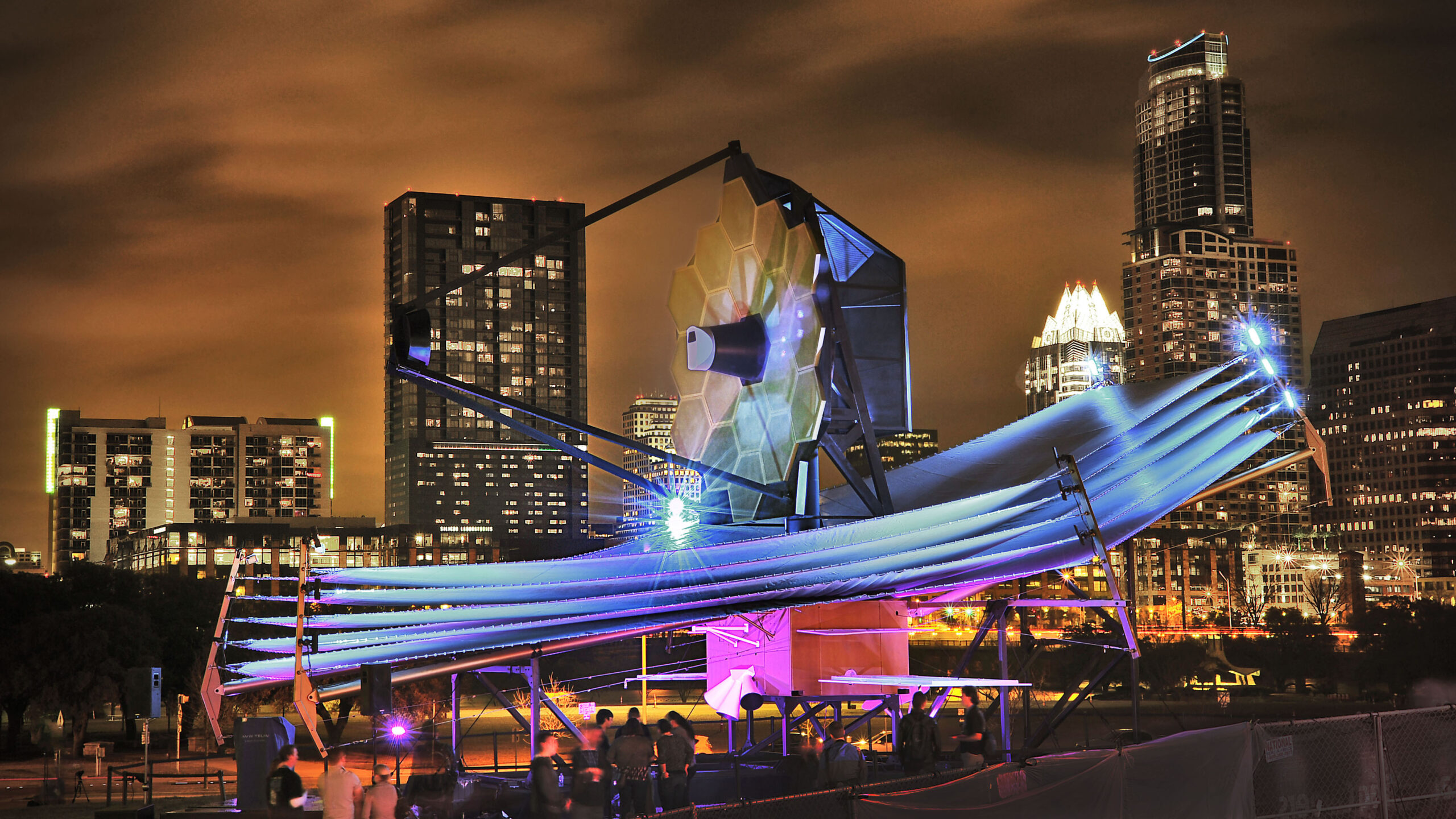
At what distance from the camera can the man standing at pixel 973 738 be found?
1845cm

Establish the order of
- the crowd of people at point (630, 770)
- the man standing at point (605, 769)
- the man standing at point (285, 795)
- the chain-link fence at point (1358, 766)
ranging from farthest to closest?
1. the man standing at point (605, 769)
2. the man standing at point (285, 795)
3. the crowd of people at point (630, 770)
4. the chain-link fence at point (1358, 766)

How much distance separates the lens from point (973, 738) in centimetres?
1945

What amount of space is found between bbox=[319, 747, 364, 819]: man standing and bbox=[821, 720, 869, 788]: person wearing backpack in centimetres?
637

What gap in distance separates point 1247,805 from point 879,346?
51.7 ft

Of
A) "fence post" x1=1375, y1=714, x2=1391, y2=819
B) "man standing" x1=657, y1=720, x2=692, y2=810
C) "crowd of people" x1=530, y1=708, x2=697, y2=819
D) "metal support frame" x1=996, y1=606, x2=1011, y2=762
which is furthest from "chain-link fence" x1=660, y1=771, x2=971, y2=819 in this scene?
"metal support frame" x1=996, y1=606, x2=1011, y2=762

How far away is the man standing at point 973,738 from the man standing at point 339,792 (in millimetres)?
8042

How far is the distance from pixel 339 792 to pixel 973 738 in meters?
9.50

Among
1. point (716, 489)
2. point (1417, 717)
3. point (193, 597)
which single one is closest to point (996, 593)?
point (193, 597)

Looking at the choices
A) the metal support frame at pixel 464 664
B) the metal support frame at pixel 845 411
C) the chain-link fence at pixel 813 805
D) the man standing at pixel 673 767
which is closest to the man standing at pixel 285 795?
the metal support frame at pixel 464 664

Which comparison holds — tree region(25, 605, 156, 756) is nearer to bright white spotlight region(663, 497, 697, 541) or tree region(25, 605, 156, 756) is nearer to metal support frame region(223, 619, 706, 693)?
bright white spotlight region(663, 497, 697, 541)

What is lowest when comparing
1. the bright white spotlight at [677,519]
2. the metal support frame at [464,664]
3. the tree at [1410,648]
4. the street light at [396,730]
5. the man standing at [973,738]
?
the tree at [1410,648]

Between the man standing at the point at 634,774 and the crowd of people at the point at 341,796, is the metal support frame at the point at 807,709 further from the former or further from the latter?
the crowd of people at the point at 341,796

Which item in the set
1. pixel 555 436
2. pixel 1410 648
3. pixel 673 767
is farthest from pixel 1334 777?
pixel 1410 648

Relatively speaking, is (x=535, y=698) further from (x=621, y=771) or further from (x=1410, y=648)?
(x=1410, y=648)
